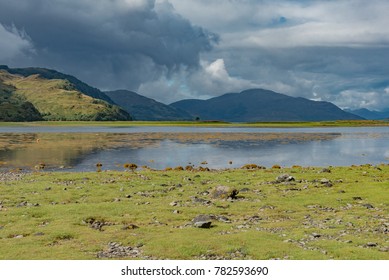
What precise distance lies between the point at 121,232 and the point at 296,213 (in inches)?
462

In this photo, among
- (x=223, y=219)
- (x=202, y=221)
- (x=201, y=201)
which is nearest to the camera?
(x=202, y=221)

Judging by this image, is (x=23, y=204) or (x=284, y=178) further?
(x=284, y=178)

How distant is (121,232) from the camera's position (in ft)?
74.6

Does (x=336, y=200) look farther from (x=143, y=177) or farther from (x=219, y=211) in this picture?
(x=143, y=177)

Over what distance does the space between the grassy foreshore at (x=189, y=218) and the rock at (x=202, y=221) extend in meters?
0.25

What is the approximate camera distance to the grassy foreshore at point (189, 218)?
1919 cm

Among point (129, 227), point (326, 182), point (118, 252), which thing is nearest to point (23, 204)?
point (129, 227)

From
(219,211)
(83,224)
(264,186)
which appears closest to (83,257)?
(83,224)

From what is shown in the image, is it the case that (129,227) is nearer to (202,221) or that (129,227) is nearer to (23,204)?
(202,221)

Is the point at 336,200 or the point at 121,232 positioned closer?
the point at 121,232

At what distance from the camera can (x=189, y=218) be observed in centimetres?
2620

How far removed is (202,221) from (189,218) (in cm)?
254

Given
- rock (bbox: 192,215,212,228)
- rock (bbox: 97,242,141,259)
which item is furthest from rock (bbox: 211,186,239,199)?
rock (bbox: 97,242,141,259)
